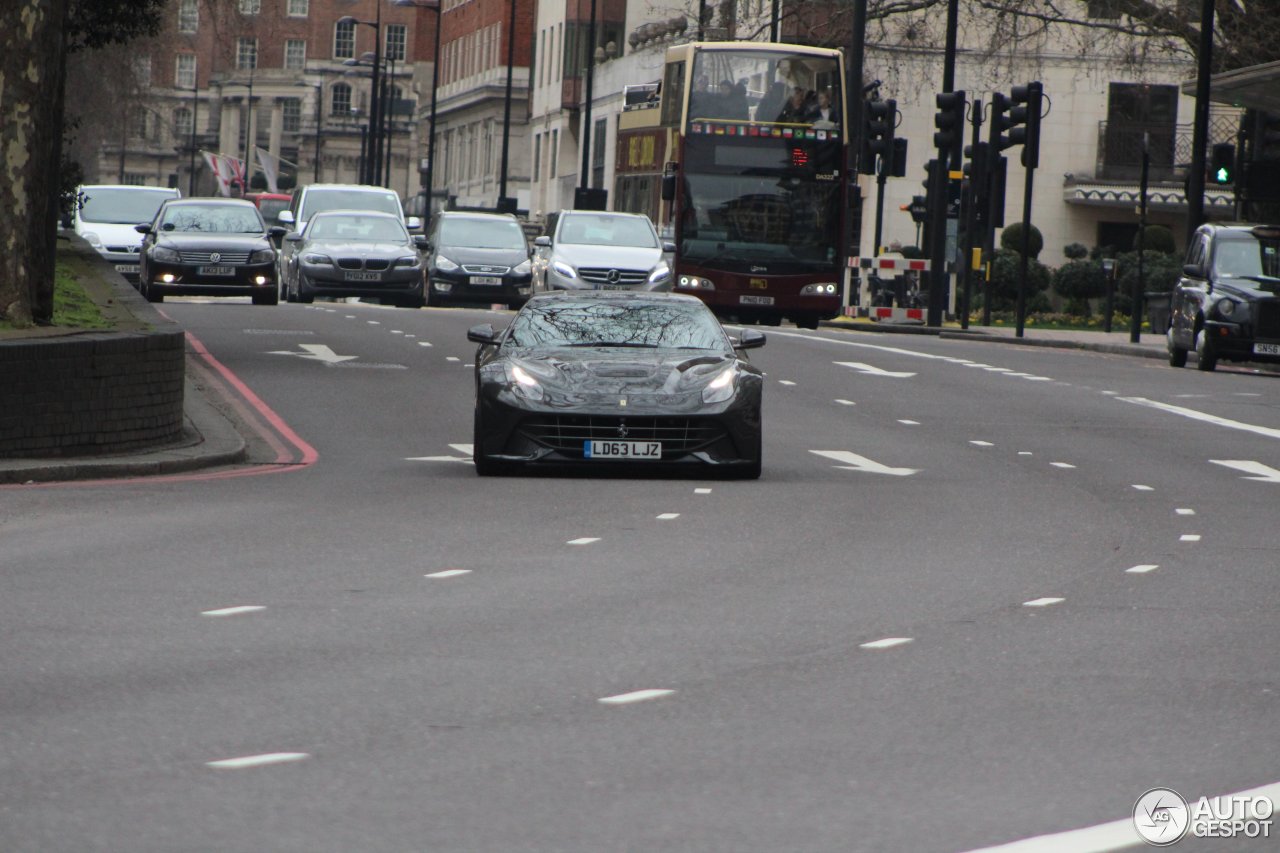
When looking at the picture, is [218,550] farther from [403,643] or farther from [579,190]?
[579,190]

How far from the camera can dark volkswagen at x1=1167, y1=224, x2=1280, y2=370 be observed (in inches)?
1150

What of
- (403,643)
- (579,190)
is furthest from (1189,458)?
(579,190)

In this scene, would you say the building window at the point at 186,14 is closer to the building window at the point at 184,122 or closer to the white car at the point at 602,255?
the white car at the point at 602,255

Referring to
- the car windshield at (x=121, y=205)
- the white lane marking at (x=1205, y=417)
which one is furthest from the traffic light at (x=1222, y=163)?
the car windshield at (x=121, y=205)

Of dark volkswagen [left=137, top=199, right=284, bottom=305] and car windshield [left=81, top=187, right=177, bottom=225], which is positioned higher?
car windshield [left=81, top=187, right=177, bottom=225]

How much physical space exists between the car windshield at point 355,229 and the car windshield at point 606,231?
3078 millimetres

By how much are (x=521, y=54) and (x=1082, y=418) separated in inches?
3267

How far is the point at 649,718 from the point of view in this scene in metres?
7.08

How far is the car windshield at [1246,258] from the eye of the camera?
1180 inches

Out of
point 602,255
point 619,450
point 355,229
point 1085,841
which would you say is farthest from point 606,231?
point 1085,841

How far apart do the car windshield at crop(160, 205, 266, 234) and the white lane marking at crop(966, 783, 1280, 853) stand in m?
30.4

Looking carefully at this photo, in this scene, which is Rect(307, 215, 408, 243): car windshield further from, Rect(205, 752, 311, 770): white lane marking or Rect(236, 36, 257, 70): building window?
Rect(236, 36, 257, 70): building window

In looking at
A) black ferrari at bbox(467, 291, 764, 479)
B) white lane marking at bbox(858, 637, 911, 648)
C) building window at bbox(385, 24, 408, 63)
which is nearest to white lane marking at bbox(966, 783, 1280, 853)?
white lane marking at bbox(858, 637, 911, 648)

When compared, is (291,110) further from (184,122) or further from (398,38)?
(184,122)
